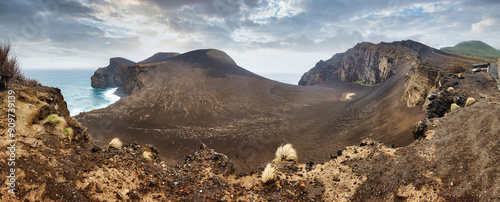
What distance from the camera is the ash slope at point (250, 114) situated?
1527 cm

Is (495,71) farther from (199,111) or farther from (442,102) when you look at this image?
(199,111)

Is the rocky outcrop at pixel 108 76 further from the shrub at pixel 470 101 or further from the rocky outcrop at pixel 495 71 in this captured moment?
the rocky outcrop at pixel 495 71

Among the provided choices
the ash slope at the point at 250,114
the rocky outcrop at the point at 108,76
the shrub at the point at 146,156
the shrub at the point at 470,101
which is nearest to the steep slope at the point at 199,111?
the ash slope at the point at 250,114

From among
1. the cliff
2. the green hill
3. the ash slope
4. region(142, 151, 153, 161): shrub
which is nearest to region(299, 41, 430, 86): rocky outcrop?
the ash slope

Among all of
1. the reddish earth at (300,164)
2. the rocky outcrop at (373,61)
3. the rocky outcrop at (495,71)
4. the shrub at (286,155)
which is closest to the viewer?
the reddish earth at (300,164)

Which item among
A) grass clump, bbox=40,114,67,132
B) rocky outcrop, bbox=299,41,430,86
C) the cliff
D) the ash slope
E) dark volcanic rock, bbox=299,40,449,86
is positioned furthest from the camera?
rocky outcrop, bbox=299,41,430,86

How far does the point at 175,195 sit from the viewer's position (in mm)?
4984

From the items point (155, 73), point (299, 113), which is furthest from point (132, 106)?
point (299, 113)

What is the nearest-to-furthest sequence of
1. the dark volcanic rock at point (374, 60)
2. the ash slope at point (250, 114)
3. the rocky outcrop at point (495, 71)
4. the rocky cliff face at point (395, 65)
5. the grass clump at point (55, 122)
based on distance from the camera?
the grass clump at point (55, 122) → the rocky outcrop at point (495, 71) → the rocky cliff face at point (395, 65) → the ash slope at point (250, 114) → the dark volcanic rock at point (374, 60)

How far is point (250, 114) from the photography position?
27.4m

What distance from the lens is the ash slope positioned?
1527cm

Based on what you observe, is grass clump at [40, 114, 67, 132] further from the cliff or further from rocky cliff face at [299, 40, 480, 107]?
rocky cliff face at [299, 40, 480, 107]

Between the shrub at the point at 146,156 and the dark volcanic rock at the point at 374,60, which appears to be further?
the dark volcanic rock at the point at 374,60

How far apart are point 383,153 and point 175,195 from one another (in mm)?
6953
